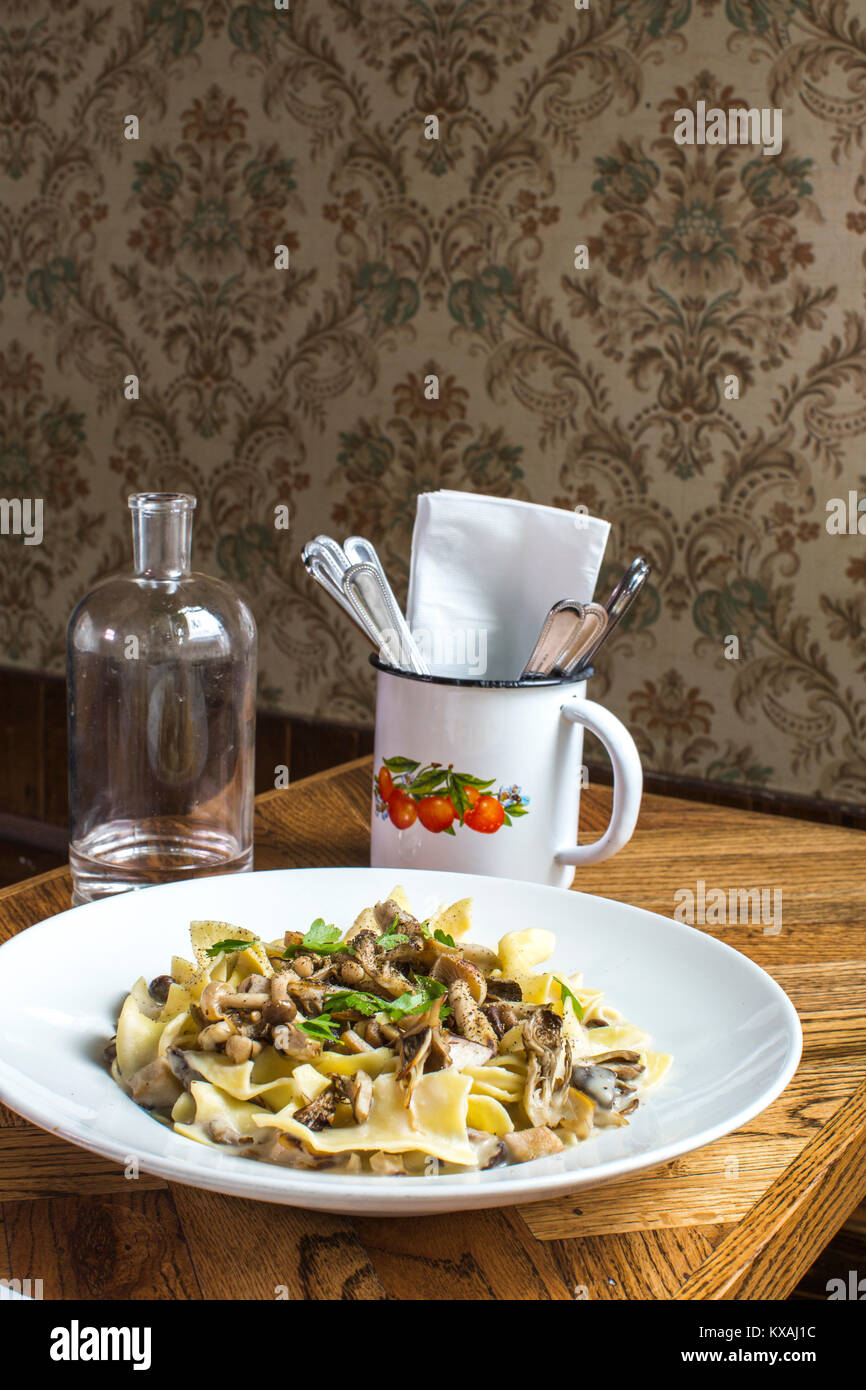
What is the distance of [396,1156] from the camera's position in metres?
0.55

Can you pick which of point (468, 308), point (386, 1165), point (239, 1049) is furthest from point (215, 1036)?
point (468, 308)

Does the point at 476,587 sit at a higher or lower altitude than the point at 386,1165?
higher

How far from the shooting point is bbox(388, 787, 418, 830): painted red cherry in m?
0.92

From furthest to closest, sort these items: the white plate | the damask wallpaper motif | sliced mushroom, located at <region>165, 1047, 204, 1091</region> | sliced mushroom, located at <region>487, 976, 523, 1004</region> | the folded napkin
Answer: the damask wallpaper motif, the folded napkin, sliced mushroom, located at <region>487, 976, 523, 1004</region>, sliced mushroom, located at <region>165, 1047, 204, 1091</region>, the white plate

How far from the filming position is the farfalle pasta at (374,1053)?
56 cm

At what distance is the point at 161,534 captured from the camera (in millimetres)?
910

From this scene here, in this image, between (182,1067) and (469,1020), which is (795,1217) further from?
(182,1067)

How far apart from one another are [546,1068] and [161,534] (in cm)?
50

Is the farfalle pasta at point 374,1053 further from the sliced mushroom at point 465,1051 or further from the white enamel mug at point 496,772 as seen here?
the white enamel mug at point 496,772

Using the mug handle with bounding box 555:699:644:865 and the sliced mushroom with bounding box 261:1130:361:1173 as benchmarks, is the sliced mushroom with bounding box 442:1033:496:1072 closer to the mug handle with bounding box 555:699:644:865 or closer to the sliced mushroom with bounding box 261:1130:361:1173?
the sliced mushroom with bounding box 261:1130:361:1173

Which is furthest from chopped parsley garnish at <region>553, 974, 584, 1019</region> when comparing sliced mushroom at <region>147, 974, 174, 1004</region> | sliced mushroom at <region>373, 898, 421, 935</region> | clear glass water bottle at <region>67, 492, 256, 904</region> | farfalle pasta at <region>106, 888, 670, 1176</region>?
clear glass water bottle at <region>67, 492, 256, 904</region>

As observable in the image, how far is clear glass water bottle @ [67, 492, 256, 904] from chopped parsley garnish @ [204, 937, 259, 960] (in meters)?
0.22

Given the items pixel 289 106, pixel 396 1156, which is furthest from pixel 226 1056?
pixel 289 106
